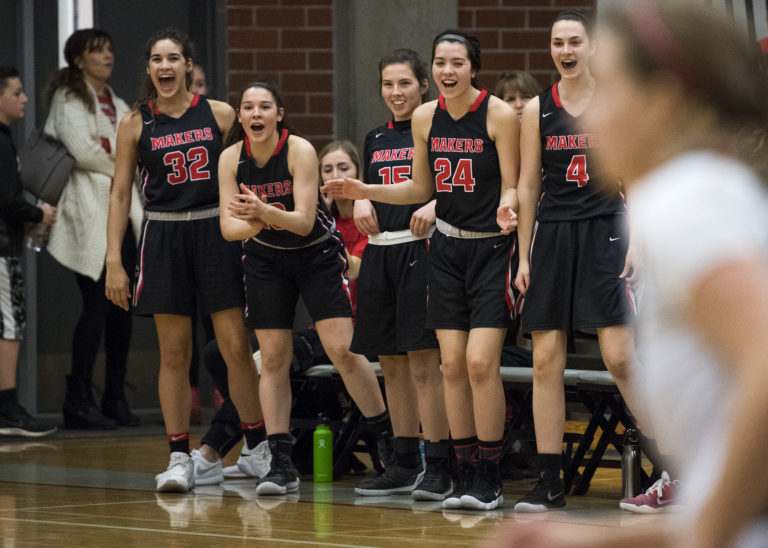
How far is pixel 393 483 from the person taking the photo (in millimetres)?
5602

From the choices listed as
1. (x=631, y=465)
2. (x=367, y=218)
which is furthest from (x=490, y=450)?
(x=367, y=218)

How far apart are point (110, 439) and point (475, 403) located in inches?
141

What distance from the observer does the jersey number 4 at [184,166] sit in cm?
574

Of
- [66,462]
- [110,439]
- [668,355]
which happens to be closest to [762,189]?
→ [668,355]

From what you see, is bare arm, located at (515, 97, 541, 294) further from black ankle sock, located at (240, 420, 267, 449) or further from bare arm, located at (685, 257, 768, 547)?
bare arm, located at (685, 257, 768, 547)

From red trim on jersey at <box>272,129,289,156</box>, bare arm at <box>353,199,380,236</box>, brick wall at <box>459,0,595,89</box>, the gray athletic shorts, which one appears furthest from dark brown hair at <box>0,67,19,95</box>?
bare arm at <box>353,199,380,236</box>

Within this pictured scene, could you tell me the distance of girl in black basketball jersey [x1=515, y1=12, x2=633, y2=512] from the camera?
4.91 meters

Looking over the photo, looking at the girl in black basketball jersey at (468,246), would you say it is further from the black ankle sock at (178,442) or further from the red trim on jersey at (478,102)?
the black ankle sock at (178,442)

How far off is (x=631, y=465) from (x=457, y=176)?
134 cm

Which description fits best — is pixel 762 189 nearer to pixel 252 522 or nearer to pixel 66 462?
pixel 252 522

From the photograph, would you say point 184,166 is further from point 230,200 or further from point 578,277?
point 578,277

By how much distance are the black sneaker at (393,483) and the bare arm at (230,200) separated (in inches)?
46.3

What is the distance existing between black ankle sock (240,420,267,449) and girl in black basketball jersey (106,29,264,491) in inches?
10.0

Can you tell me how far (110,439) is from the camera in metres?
8.03
